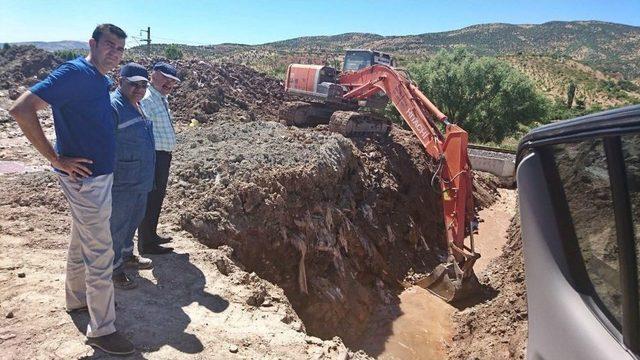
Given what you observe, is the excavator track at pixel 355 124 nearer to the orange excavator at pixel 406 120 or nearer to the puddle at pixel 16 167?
the orange excavator at pixel 406 120

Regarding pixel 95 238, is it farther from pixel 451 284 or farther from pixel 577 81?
pixel 577 81

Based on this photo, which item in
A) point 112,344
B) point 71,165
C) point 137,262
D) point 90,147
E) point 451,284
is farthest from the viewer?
point 451,284

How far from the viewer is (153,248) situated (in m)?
4.81

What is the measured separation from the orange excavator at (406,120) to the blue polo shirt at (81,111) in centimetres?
578

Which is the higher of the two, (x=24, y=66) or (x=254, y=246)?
(x=24, y=66)

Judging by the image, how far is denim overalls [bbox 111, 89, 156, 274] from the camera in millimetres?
3820

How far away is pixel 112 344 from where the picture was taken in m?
3.08

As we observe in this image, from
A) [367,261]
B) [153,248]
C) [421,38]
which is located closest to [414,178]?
[367,261]

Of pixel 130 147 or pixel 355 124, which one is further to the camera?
pixel 355 124

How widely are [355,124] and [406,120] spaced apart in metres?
2.03

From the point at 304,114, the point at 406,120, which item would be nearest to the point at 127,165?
the point at 406,120

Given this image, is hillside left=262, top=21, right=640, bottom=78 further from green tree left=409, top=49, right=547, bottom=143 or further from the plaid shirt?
the plaid shirt

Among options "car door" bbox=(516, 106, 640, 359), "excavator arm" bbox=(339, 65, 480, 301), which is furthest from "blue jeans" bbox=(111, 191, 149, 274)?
"excavator arm" bbox=(339, 65, 480, 301)

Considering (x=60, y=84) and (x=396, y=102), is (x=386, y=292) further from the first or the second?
(x=60, y=84)
